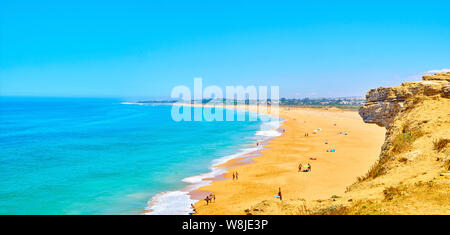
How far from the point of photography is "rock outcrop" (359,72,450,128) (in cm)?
1577

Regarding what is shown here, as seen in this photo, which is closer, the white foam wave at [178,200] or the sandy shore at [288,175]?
the white foam wave at [178,200]

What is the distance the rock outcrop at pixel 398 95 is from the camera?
51.8 feet

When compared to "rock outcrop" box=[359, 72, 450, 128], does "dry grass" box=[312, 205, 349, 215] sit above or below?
below

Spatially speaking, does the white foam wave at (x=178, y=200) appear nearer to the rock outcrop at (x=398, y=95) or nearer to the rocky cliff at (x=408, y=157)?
the rocky cliff at (x=408, y=157)

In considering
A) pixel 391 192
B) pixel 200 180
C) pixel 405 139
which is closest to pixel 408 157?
pixel 405 139

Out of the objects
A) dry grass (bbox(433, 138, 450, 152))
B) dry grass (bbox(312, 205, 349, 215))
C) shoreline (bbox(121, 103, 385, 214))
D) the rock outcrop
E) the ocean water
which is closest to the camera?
dry grass (bbox(312, 205, 349, 215))

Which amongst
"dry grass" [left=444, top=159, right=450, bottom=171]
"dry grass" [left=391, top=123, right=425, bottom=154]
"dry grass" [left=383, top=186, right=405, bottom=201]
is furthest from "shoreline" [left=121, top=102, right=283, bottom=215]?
"dry grass" [left=444, top=159, right=450, bottom=171]

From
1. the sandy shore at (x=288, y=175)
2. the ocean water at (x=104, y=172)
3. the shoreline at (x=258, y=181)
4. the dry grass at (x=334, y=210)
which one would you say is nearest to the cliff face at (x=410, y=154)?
the dry grass at (x=334, y=210)

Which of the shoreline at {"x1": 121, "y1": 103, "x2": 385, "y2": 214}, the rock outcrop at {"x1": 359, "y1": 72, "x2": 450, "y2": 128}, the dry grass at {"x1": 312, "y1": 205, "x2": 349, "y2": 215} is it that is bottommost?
the shoreline at {"x1": 121, "y1": 103, "x2": 385, "y2": 214}

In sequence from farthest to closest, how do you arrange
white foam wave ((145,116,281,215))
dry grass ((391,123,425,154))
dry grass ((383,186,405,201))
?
white foam wave ((145,116,281,215)) < dry grass ((391,123,425,154)) < dry grass ((383,186,405,201))

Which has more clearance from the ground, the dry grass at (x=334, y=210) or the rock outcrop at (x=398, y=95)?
the rock outcrop at (x=398, y=95)

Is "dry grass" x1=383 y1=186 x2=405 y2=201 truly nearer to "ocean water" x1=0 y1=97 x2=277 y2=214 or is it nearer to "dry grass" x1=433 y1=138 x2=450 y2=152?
"dry grass" x1=433 y1=138 x2=450 y2=152
